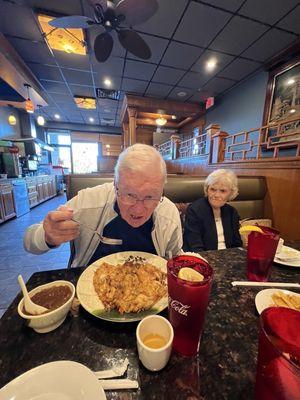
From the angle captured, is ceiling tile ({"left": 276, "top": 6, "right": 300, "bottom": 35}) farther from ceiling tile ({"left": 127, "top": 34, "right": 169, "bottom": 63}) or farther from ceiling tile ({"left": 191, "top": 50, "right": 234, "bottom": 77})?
ceiling tile ({"left": 127, "top": 34, "right": 169, "bottom": 63})

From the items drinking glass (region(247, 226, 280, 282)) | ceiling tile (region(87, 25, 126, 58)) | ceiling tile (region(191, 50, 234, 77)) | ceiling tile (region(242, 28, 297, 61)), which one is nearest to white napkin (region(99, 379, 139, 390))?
drinking glass (region(247, 226, 280, 282))

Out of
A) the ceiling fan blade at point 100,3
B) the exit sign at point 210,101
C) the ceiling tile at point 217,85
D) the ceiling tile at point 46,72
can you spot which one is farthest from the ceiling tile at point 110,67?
the exit sign at point 210,101

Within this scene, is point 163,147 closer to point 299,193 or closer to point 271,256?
point 299,193

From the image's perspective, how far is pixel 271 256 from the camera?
69 centimetres

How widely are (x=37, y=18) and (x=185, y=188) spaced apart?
3.36 meters

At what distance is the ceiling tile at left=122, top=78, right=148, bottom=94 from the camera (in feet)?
15.6

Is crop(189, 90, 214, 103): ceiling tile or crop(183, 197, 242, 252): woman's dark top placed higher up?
crop(189, 90, 214, 103): ceiling tile

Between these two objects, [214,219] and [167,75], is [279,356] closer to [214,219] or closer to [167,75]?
[214,219]

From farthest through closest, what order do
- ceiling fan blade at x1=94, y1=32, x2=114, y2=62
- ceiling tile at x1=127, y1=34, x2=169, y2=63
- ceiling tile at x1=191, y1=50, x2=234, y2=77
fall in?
1. ceiling tile at x1=191, y1=50, x2=234, y2=77
2. ceiling tile at x1=127, y1=34, x2=169, y2=63
3. ceiling fan blade at x1=94, y1=32, x2=114, y2=62

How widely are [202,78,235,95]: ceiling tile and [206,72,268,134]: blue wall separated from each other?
262 millimetres

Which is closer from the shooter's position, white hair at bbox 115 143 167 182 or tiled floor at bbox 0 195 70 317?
white hair at bbox 115 143 167 182

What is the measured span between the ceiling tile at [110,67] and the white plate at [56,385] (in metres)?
4.65

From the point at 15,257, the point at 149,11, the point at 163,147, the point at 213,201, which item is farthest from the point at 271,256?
the point at 163,147

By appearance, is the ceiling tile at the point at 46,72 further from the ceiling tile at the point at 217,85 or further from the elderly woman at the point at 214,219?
the elderly woman at the point at 214,219
